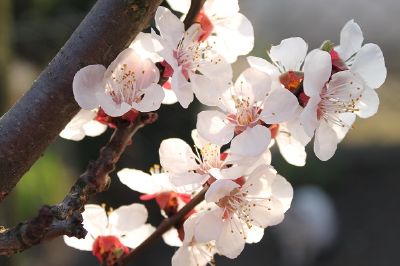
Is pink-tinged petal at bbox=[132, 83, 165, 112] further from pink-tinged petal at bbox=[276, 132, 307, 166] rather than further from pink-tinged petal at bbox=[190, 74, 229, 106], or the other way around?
pink-tinged petal at bbox=[276, 132, 307, 166]

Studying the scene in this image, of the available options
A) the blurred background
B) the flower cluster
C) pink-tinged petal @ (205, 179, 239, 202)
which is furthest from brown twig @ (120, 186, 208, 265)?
the blurred background

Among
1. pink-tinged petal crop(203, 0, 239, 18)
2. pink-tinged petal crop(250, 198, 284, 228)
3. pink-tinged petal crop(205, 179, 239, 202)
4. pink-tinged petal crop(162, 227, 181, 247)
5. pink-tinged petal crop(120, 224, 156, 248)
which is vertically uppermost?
pink-tinged petal crop(203, 0, 239, 18)

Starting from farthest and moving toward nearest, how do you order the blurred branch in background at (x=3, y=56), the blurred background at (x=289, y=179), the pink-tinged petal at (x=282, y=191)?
the blurred background at (x=289, y=179) → the blurred branch in background at (x=3, y=56) → the pink-tinged petal at (x=282, y=191)

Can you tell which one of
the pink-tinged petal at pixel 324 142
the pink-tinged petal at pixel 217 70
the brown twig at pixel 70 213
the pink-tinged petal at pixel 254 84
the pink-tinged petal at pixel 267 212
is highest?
the pink-tinged petal at pixel 217 70

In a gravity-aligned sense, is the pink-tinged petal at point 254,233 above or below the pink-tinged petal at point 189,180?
below

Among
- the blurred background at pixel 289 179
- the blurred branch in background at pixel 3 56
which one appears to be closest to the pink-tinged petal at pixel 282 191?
the blurred branch in background at pixel 3 56

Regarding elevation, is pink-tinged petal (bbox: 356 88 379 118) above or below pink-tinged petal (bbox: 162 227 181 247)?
above

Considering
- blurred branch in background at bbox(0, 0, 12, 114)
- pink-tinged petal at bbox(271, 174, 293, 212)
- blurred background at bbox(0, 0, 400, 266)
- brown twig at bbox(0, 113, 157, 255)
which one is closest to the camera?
brown twig at bbox(0, 113, 157, 255)

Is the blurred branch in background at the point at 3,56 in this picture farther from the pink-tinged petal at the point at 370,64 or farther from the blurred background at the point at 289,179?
the pink-tinged petal at the point at 370,64
